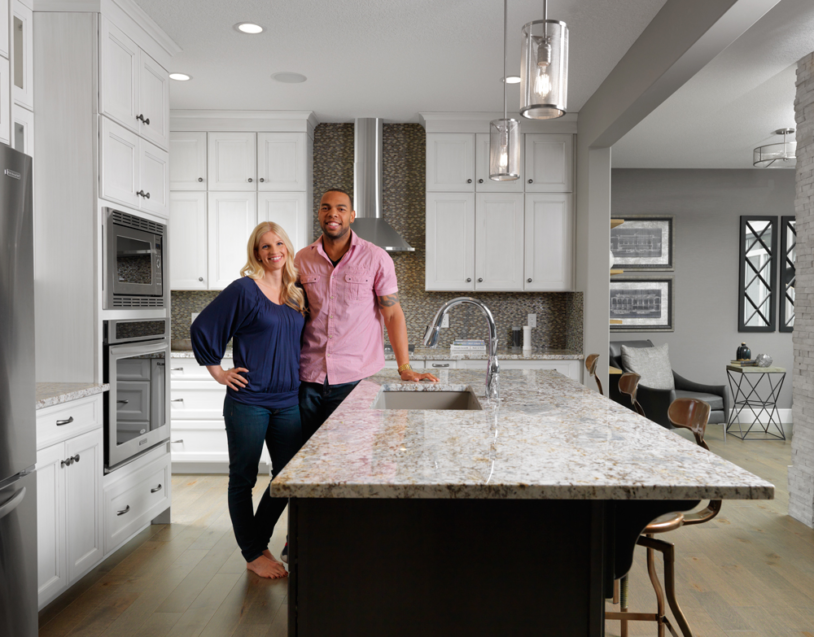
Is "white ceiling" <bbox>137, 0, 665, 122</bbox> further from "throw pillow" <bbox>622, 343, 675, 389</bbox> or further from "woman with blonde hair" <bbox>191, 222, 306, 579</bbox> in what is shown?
"throw pillow" <bbox>622, 343, 675, 389</bbox>

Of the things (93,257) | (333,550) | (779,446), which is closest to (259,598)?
(333,550)

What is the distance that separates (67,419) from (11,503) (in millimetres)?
563

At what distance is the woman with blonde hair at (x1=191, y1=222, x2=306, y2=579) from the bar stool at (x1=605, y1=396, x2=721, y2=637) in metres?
1.38

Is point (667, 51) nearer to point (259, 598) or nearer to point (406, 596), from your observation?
point (406, 596)

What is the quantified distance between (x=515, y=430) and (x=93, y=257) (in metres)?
2.09

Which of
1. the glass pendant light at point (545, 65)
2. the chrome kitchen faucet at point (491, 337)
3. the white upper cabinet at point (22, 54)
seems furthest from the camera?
the white upper cabinet at point (22, 54)

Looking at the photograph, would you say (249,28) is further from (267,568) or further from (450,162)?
(267,568)

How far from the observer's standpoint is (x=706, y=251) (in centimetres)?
616

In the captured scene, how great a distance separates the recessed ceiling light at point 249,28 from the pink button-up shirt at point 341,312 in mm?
1389

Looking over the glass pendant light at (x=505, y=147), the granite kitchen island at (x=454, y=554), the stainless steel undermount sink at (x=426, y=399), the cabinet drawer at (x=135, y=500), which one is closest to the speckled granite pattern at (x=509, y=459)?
the granite kitchen island at (x=454, y=554)

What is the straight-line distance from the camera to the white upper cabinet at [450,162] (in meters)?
4.63

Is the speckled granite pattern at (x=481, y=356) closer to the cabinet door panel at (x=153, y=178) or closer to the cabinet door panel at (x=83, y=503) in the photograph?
the cabinet door panel at (x=153, y=178)

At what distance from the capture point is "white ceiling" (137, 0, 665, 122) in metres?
2.95

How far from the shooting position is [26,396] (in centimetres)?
191
